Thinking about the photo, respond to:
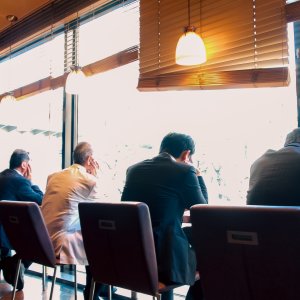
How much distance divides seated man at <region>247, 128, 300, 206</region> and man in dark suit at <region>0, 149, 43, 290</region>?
2.02m

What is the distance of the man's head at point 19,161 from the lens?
3814mm

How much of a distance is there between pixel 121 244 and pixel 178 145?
708 millimetres

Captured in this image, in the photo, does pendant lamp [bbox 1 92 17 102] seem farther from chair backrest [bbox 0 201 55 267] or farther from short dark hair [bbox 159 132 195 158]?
short dark hair [bbox 159 132 195 158]

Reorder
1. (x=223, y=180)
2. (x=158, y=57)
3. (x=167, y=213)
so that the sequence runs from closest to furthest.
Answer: (x=167, y=213) → (x=223, y=180) → (x=158, y=57)

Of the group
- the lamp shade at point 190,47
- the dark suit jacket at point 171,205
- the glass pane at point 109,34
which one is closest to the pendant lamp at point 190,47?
the lamp shade at point 190,47

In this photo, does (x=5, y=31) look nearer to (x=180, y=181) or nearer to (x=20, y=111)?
(x=20, y=111)

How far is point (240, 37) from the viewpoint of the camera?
2803mm

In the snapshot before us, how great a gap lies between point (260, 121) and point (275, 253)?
5.30 ft

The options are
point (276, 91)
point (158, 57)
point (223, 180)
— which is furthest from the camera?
point (158, 57)

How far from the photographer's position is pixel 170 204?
2209mm

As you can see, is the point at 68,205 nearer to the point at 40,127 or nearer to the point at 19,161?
the point at 19,161

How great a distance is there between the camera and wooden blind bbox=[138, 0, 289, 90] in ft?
8.58

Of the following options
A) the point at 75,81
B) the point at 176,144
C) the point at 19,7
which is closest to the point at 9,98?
the point at 19,7

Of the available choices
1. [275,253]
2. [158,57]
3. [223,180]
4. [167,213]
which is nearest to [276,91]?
[223,180]
